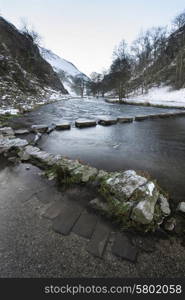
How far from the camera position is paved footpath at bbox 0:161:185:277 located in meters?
1.46

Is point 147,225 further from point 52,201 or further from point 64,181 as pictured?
point 64,181

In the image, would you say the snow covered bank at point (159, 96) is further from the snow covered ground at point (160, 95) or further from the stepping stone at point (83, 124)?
the stepping stone at point (83, 124)

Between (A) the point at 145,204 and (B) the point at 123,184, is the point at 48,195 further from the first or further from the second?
(A) the point at 145,204

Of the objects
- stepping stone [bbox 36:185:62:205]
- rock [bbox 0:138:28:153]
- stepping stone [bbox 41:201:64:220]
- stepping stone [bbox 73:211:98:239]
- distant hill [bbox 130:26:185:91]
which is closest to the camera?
stepping stone [bbox 73:211:98:239]

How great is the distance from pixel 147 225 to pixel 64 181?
1.66 metres

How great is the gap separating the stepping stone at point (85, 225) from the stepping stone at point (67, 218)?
0.22 feet

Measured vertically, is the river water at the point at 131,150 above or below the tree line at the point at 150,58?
below

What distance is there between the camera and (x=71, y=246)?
169cm

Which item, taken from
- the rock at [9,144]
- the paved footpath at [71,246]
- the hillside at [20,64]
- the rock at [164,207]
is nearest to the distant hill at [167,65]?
the hillside at [20,64]

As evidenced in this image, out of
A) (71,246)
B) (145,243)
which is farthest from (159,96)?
(71,246)

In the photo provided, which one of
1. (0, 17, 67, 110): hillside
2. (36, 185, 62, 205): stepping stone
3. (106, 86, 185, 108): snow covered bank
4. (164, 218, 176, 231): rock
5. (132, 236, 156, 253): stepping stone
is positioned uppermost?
(0, 17, 67, 110): hillside

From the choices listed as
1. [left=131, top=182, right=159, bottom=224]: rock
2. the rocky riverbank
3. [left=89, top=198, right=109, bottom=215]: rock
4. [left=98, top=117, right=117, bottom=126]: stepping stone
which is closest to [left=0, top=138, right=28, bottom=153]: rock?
the rocky riverbank

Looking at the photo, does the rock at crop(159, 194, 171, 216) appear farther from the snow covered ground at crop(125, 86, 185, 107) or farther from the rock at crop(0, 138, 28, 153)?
the snow covered ground at crop(125, 86, 185, 107)

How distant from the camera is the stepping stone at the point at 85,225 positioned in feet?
6.09
